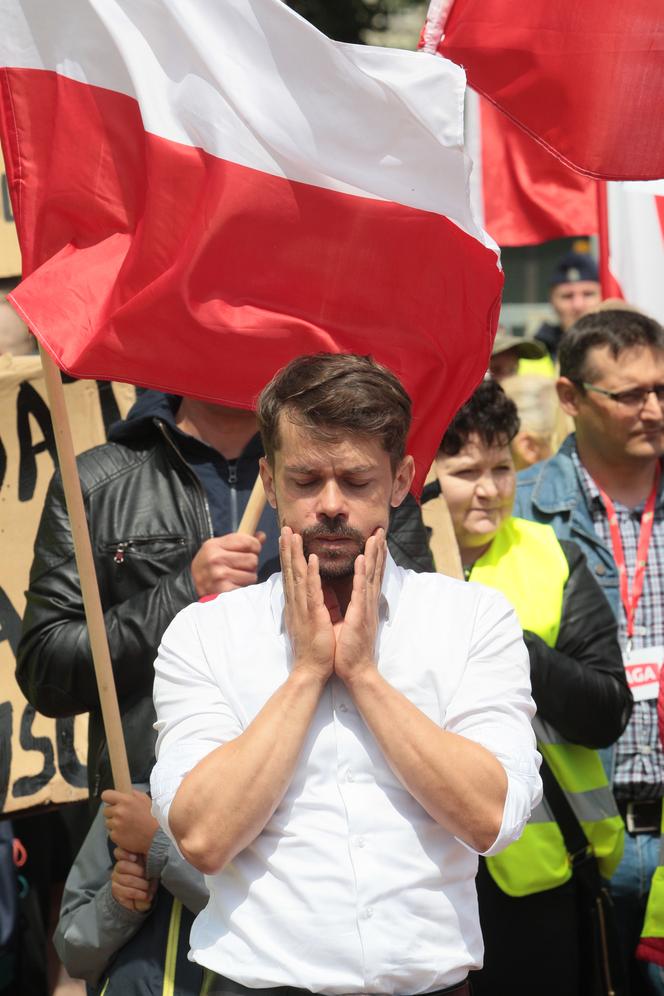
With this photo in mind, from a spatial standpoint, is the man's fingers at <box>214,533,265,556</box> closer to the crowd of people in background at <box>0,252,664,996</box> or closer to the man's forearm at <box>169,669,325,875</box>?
the crowd of people in background at <box>0,252,664,996</box>

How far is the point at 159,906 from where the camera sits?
3428 mm

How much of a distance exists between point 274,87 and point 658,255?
2851 millimetres

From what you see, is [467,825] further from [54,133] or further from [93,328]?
[54,133]

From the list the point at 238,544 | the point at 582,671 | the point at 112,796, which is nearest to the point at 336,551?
the point at 238,544

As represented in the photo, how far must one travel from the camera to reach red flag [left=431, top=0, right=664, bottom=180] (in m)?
3.77

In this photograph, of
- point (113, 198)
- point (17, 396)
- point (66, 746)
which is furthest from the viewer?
point (17, 396)

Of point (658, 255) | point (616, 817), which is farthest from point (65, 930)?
point (658, 255)

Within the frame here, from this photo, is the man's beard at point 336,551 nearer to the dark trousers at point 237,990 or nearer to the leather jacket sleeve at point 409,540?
the dark trousers at point 237,990

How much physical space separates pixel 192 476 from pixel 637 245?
2.90 m

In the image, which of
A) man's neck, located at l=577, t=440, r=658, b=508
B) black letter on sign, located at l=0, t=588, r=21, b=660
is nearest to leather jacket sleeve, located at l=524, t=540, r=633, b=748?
man's neck, located at l=577, t=440, r=658, b=508

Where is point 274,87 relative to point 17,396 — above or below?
above

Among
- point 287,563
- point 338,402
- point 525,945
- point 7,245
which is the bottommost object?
point 525,945

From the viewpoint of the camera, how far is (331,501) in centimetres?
279

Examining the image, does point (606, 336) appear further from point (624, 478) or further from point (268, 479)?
point (268, 479)
